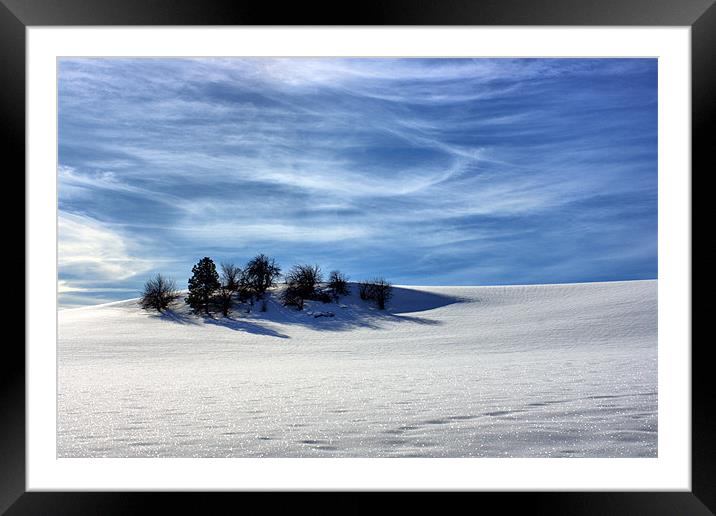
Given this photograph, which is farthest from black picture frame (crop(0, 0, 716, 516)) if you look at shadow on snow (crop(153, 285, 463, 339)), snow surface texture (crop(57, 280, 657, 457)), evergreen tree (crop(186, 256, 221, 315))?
evergreen tree (crop(186, 256, 221, 315))

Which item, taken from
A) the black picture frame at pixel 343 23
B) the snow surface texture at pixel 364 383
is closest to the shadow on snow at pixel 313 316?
the snow surface texture at pixel 364 383

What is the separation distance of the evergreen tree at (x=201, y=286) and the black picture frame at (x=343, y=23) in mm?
10380

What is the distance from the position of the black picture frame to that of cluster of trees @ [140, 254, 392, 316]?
33.6ft

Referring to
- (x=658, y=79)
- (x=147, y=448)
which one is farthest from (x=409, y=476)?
(x=658, y=79)

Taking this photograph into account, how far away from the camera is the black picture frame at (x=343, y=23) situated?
146 cm

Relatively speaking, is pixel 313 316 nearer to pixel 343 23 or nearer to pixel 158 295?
pixel 158 295

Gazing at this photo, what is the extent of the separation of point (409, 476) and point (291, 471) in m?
0.39

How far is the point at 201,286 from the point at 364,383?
815 centimetres

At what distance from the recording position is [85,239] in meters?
11.2

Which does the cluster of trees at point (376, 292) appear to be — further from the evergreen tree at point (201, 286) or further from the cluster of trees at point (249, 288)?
the evergreen tree at point (201, 286)

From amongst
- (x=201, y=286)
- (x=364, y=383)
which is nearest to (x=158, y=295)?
(x=201, y=286)

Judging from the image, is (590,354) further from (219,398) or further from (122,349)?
(122,349)

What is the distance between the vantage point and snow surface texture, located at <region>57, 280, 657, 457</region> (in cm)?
230

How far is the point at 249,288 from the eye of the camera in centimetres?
1209
